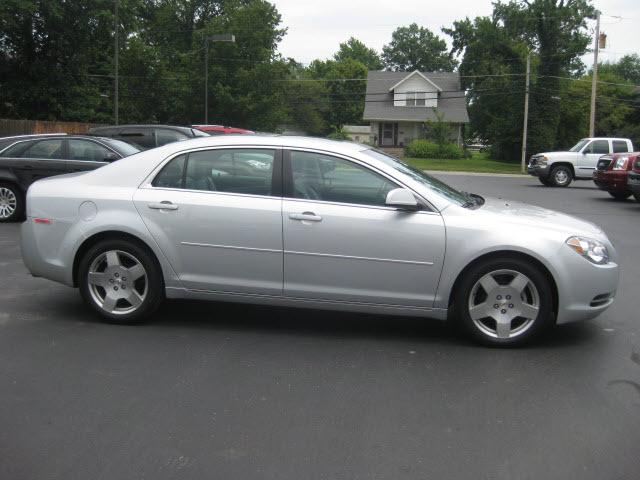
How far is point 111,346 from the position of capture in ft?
17.2

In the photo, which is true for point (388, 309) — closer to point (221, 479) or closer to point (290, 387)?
point (290, 387)

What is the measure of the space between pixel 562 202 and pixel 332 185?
1516 cm

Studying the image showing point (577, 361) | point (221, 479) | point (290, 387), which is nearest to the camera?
point (221, 479)

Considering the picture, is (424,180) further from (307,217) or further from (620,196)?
(620,196)

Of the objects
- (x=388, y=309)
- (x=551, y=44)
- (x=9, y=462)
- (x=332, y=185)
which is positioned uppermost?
(x=551, y=44)

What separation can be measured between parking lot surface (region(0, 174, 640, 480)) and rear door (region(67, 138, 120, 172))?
6.19 meters

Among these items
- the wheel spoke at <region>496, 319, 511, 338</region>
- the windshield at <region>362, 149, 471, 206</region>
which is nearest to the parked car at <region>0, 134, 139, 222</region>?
the windshield at <region>362, 149, 471, 206</region>

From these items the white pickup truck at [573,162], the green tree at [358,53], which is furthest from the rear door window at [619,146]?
the green tree at [358,53]

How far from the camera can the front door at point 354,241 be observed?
525cm

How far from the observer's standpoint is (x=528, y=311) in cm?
526

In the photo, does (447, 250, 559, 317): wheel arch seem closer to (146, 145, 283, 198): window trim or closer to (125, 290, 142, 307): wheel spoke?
(146, 145, 283, 198): window trim

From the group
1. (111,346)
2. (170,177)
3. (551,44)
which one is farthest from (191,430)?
(551,44)

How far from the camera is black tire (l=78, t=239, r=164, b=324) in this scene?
5668 millimetres

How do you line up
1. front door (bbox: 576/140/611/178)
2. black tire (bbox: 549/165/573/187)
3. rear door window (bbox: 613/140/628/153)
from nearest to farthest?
1. front door (bbox: 576/140/611/178)
2. black tire (bbox: 549/165/573/187)
3. rear door window (bbox: 613/140/628/153)
